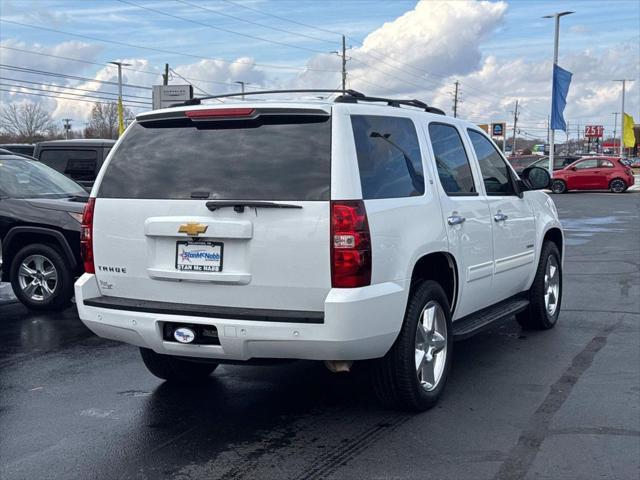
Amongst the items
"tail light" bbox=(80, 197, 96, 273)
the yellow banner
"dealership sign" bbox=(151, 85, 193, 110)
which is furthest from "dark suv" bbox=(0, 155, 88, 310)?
the yellow banner

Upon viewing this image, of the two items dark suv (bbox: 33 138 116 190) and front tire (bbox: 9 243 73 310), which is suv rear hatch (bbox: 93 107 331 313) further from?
dark suv (bbox: 33 138 116 190)

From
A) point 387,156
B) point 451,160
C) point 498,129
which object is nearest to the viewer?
point 387,156

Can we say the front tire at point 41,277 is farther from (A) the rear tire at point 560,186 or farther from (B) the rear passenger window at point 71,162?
(A) the rear tire at point 560,186

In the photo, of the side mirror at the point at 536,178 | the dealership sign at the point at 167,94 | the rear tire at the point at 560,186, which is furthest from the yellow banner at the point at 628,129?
the side mirror at the point at 536,178

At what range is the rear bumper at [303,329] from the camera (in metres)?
4.34

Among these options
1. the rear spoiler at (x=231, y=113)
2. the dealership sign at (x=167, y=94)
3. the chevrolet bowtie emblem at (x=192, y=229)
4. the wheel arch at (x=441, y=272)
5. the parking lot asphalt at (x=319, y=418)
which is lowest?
the parking lot asphalt at (x=319, y=418)

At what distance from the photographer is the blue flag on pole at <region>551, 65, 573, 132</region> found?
3173 cm

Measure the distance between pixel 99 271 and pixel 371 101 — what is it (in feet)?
6.76

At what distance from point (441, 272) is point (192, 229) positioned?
1854 mm

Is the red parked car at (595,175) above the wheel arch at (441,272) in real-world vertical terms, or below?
above

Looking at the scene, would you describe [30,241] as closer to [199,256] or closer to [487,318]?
[199,256]

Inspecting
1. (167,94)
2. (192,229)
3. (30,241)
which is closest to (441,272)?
(192,229)

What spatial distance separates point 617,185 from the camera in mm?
36688

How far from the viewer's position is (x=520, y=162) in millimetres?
45688
